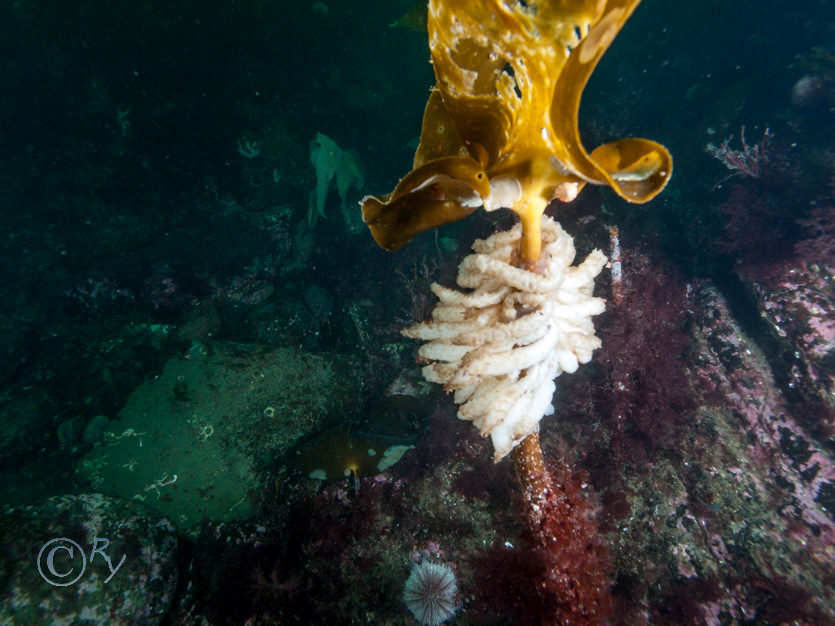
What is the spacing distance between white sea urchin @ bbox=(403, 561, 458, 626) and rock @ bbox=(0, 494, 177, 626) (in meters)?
2.61

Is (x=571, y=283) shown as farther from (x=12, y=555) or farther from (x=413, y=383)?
(x=12, y=555)

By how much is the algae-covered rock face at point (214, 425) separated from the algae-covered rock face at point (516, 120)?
14.0 ft

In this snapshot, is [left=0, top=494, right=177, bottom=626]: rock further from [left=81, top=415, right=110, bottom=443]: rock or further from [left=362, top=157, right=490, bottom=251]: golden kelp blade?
[left=362, top=157, right=490, bottom=251]: golden kelp blade

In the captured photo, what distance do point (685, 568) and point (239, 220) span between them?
32.6ft

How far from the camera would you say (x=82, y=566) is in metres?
3.37

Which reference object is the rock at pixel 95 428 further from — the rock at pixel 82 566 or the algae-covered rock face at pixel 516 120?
the algae-covered rock face at pixel 516 120

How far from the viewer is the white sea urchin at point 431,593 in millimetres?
2852

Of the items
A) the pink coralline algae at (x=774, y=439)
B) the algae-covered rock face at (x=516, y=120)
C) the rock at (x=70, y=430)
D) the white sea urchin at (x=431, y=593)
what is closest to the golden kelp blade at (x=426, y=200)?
the algae-covered rock face at (x=516, y=120)

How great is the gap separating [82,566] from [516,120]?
16.9ft

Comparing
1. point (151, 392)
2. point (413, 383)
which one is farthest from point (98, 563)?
point (413, 383)

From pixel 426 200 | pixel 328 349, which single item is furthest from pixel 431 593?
pixel 328 349

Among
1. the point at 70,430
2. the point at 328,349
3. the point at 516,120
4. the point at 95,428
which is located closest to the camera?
the point at 516,120

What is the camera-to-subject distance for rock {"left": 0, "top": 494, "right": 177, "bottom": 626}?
10.3 feet

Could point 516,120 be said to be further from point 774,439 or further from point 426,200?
point 774,439
